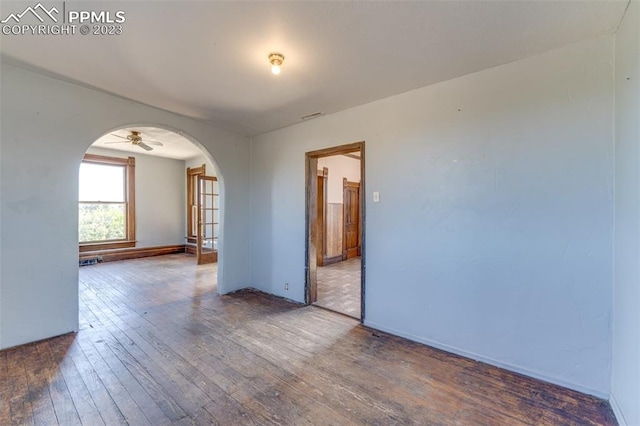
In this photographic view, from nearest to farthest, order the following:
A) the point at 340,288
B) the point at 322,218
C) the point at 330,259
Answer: the point at 340,288 → the point at 322,218 → the point at 330,259

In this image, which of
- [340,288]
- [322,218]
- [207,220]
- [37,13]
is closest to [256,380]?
[340,288]

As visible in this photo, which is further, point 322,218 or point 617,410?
point 322,218

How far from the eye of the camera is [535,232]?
2.17 meters

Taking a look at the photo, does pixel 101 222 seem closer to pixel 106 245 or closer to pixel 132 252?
pixel 106 245

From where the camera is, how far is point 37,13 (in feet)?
6.02

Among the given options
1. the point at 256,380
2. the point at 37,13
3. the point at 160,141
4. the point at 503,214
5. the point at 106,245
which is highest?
the point at 160,141

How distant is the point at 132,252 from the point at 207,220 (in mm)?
2109

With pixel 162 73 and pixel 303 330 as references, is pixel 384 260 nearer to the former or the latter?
pixel 303 330

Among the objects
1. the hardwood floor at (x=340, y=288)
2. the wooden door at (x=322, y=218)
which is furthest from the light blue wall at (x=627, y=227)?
the wooden door at (x=322, y=218)

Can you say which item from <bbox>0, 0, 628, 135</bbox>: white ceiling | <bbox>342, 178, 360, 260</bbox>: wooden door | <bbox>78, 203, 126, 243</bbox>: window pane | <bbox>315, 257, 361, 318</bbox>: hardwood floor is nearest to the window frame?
<bbox>78, 203, 126, 243</bbox>: window pane

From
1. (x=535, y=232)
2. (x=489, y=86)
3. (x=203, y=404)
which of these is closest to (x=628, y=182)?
(x=535, y=232)

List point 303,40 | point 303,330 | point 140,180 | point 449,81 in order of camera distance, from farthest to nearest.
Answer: point 140,180, point 303,330, point 449,81, point 303,40

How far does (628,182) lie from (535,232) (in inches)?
24.7

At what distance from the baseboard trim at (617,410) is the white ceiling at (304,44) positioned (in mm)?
2519
